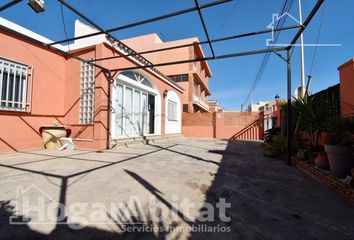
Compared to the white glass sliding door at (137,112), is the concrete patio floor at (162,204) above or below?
below

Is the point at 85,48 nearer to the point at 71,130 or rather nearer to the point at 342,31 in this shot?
the point at 71,130

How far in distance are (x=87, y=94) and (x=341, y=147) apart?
7.36 meters

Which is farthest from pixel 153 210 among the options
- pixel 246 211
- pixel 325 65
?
pixel 325 65

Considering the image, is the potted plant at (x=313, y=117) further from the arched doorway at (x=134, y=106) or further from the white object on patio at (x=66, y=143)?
the white object on patio at (x=66, y=143)

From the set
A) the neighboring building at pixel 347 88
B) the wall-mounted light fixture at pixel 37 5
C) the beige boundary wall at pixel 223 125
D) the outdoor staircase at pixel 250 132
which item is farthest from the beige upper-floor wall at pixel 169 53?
the wall-mounted light fixture at pixel 37 5

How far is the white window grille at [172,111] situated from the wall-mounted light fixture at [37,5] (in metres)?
9.31

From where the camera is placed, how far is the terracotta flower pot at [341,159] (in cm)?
313

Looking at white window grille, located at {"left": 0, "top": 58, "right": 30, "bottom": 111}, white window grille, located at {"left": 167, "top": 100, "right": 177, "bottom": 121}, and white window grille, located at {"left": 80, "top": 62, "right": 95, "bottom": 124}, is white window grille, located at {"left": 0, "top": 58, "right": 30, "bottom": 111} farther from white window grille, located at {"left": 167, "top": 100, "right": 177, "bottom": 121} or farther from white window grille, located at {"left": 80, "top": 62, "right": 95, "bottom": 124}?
white window grille, located at {"left": 167, "top": 100, "right": 177, "bottom": 121}

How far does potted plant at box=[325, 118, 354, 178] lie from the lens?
124 inches

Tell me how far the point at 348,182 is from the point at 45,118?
828 centimetres

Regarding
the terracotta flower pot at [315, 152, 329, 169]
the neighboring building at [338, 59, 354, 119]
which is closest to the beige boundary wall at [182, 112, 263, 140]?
the neighboring building at [338, 59, 354, 119]

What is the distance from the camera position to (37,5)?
354 cm

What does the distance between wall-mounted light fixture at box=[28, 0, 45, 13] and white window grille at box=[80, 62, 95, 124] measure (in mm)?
3343

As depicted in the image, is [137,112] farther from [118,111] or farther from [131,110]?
[118,111]
